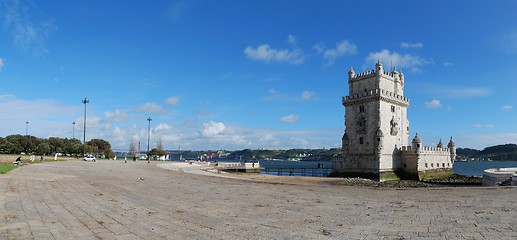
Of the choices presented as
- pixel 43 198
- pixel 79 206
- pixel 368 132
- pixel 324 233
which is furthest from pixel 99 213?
pixel 368 132

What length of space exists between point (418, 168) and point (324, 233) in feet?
184

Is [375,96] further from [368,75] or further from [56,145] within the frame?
[56,145]

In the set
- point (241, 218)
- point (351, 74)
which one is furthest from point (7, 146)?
point (241, 218)

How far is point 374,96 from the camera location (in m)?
58.8

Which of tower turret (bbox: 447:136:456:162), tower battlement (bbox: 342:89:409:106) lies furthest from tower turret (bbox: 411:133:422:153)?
tower turret (bbox: 447:136:456:162)

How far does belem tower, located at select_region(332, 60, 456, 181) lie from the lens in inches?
2304

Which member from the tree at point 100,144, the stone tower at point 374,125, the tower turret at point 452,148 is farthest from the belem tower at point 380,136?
the tree at point 100,144

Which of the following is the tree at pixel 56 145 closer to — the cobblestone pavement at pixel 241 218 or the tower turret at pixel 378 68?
the tower turret at pixel 378 68

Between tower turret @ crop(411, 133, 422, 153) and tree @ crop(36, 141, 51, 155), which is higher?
tower turret @ crop(411, 133, 422, 153)

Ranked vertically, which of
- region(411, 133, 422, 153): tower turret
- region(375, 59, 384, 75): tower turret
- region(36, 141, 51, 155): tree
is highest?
region(375, 59, 384, 75): tower turret

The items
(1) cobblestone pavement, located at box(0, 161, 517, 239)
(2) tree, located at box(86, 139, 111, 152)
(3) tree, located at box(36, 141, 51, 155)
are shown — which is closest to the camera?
(1) cobblestone pavement, located at box(0, 161, 517, 239)

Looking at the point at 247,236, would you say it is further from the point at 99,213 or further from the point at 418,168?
the point at 418,168

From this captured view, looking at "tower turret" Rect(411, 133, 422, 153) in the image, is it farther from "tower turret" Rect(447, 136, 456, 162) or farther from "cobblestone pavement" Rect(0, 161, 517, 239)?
"cobblestone pavement" Rect(0, 161, 517, 239)

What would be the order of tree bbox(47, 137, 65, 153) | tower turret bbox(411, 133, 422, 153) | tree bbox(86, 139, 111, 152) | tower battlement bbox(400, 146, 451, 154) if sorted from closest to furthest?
tower turret bbox(411, 133, 422, 153) → tower battlement bbox(400, 146, 451, 154) → tree bbox(47, 137, 65, 153) → tree bbox(86, 139, 111, 152)
